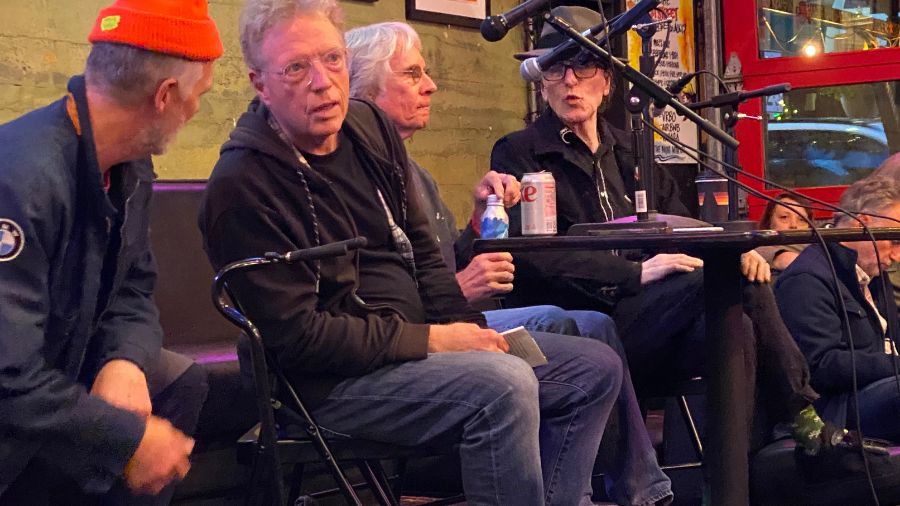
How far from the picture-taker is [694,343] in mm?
2707

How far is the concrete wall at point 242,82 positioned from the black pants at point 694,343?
5.30 ft

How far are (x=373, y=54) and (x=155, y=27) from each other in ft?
3.81

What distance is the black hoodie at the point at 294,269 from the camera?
1.93 meters

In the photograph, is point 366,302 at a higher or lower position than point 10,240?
lower

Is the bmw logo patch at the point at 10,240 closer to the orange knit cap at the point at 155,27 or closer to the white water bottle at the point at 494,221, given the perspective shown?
the orange knit cap at the point at 155,27

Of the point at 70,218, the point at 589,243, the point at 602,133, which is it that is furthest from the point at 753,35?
the point at 70,218

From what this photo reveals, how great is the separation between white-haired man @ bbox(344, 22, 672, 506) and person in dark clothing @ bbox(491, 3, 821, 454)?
7.5 inches

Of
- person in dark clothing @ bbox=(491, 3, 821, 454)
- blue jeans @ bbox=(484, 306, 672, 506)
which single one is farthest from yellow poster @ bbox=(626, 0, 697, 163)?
blue jeans @ bbox=(484, 306, 672, 506)

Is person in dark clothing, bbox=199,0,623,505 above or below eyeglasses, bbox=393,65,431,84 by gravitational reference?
below

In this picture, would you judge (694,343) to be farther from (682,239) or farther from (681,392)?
(682,239)

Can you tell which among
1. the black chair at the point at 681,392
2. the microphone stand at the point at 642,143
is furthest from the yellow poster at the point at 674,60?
the microphone stand at the point at 642,143

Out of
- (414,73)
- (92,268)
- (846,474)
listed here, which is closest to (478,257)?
(414,73)

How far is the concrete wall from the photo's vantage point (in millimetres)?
3182

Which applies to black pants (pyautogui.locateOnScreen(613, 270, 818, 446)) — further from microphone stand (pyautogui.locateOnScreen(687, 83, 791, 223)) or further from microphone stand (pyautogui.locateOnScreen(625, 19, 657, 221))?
microphone stand (pyautogui.locateOnScreen(625, 19, 657, 221))
